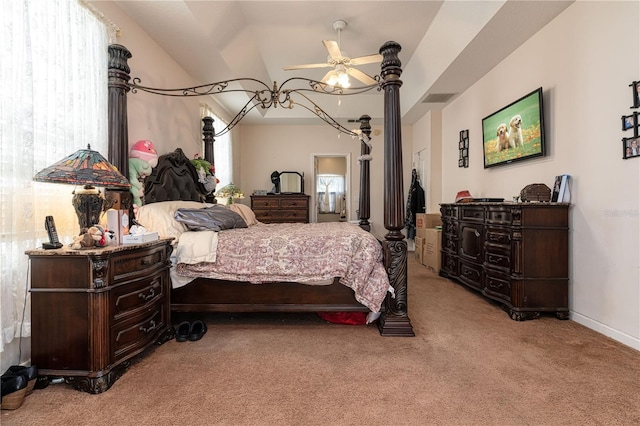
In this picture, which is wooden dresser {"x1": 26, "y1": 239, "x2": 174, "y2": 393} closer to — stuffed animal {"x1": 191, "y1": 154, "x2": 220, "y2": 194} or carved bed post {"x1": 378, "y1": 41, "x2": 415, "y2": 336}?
carved bed post {"x1": 378, "y1": 41, "x2": 415, "y2": 336}

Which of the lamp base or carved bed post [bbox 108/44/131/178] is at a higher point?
carved bed post [bbox 108/44/131/178]

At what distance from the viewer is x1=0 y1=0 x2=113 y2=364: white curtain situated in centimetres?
165

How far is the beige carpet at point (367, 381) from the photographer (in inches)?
57.3

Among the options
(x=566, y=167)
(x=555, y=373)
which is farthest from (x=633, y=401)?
(x=566, y=167)

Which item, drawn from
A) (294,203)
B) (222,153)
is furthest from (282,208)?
(222,153)

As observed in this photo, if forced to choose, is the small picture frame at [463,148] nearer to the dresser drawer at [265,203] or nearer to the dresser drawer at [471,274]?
the dresser drawer at [471,274]

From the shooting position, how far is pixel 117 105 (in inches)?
93.9

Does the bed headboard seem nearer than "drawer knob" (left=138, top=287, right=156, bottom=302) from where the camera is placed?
No

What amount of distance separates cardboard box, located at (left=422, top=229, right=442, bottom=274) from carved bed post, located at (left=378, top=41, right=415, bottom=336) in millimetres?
2354

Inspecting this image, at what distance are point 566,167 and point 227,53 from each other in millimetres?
3804

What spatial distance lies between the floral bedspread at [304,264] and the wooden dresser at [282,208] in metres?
3.51

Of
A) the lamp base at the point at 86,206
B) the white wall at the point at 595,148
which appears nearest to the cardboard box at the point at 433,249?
the white wall at the point at 595,148

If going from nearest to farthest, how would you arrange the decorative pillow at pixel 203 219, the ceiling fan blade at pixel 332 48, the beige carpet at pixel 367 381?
1. the beige carpet at pixel 367 381
2. the decorative pillow at pixel 203 219
3. the ceiling fan blade at pixel 332 48

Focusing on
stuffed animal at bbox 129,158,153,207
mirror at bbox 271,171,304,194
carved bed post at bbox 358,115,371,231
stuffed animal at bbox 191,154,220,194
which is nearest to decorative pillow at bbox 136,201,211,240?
stuffed animal at bbox 129,158,153,207
